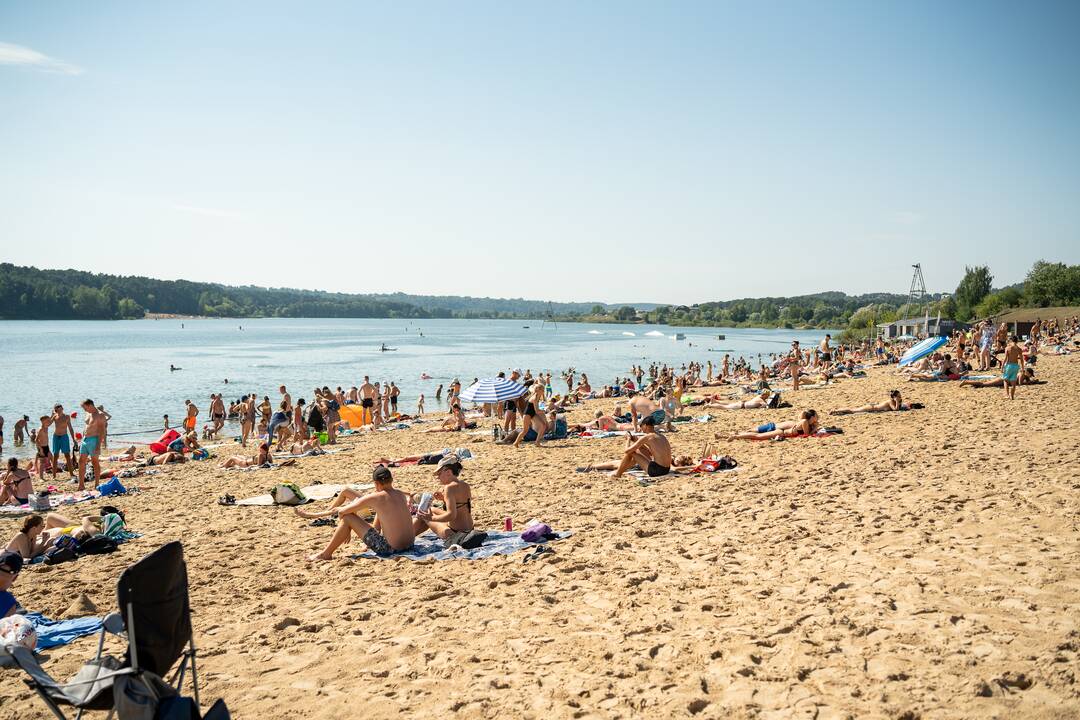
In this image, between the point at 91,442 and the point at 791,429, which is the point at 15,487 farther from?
the point at 791,429

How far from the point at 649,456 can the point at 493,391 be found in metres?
4.49

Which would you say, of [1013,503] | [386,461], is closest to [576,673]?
[1013,503]

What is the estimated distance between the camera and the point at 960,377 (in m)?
17.6

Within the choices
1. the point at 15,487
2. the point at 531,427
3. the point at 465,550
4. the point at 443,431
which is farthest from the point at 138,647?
the point at 443,431

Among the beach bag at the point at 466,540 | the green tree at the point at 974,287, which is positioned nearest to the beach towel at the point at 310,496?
the beach bag at the point at 466,540

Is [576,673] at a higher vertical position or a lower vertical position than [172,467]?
higher

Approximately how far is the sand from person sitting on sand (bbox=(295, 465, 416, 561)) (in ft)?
0.78

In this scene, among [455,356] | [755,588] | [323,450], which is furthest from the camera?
[455,356]

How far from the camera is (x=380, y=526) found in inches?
254

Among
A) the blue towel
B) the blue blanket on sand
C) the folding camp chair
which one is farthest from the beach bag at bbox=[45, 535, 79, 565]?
the folding camp chair

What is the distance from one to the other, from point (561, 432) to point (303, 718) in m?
10.5

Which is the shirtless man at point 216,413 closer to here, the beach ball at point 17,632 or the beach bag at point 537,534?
the beach bag at point 537,534

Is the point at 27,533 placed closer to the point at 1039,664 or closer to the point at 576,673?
the point at 576,673

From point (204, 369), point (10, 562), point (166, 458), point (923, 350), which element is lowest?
point (204, 369)
